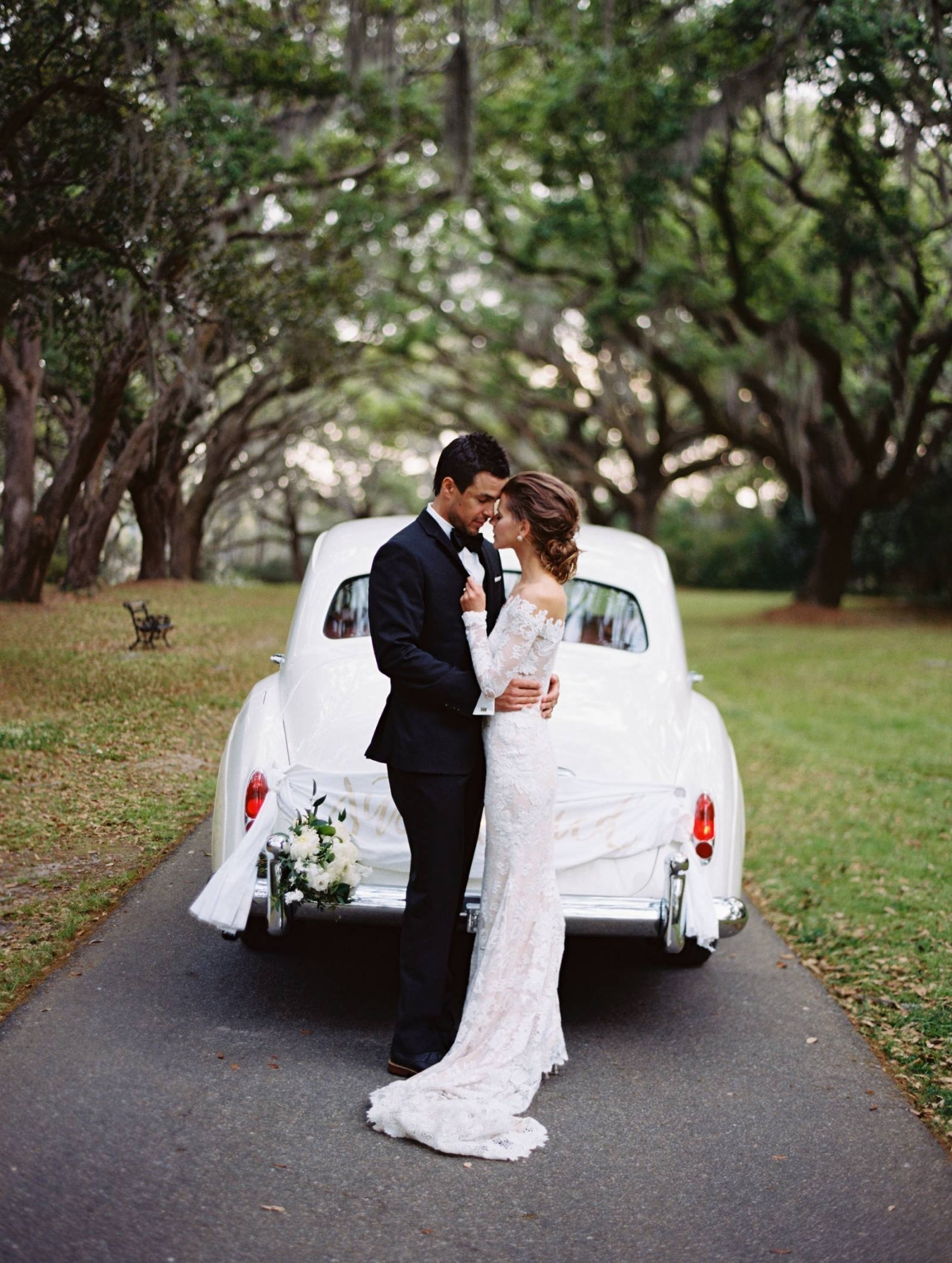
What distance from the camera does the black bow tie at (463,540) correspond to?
4277mm

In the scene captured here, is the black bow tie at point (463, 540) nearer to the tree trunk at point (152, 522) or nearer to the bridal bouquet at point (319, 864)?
the bridal bouquet at point (319, 864)

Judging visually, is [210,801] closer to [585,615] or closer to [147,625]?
[147,625]

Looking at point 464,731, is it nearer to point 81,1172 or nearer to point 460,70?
point 81,1172

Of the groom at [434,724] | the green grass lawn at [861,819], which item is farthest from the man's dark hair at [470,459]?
the green grass lawn at [861,819]

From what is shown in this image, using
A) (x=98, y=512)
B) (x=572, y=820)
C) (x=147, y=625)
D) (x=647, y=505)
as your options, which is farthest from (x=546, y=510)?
(x=647, y=505)

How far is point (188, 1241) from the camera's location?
10.1 feet

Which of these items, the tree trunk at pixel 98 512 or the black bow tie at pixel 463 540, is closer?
the black bow tie at pixel 463 540

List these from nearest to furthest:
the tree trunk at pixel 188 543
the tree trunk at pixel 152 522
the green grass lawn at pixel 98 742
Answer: the green grass lawn at pixel 98 742 < the tree trunk at pixel 152 522 < the tree trunk at pixel 188 543

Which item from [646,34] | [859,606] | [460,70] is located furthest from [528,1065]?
[859,606]

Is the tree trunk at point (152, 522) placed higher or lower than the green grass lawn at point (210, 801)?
higher

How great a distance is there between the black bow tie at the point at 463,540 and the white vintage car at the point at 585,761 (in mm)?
1019

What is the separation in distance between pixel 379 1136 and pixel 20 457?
26.9ft

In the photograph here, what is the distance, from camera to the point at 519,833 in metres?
4.21

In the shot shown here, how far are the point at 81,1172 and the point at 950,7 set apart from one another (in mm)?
12871
